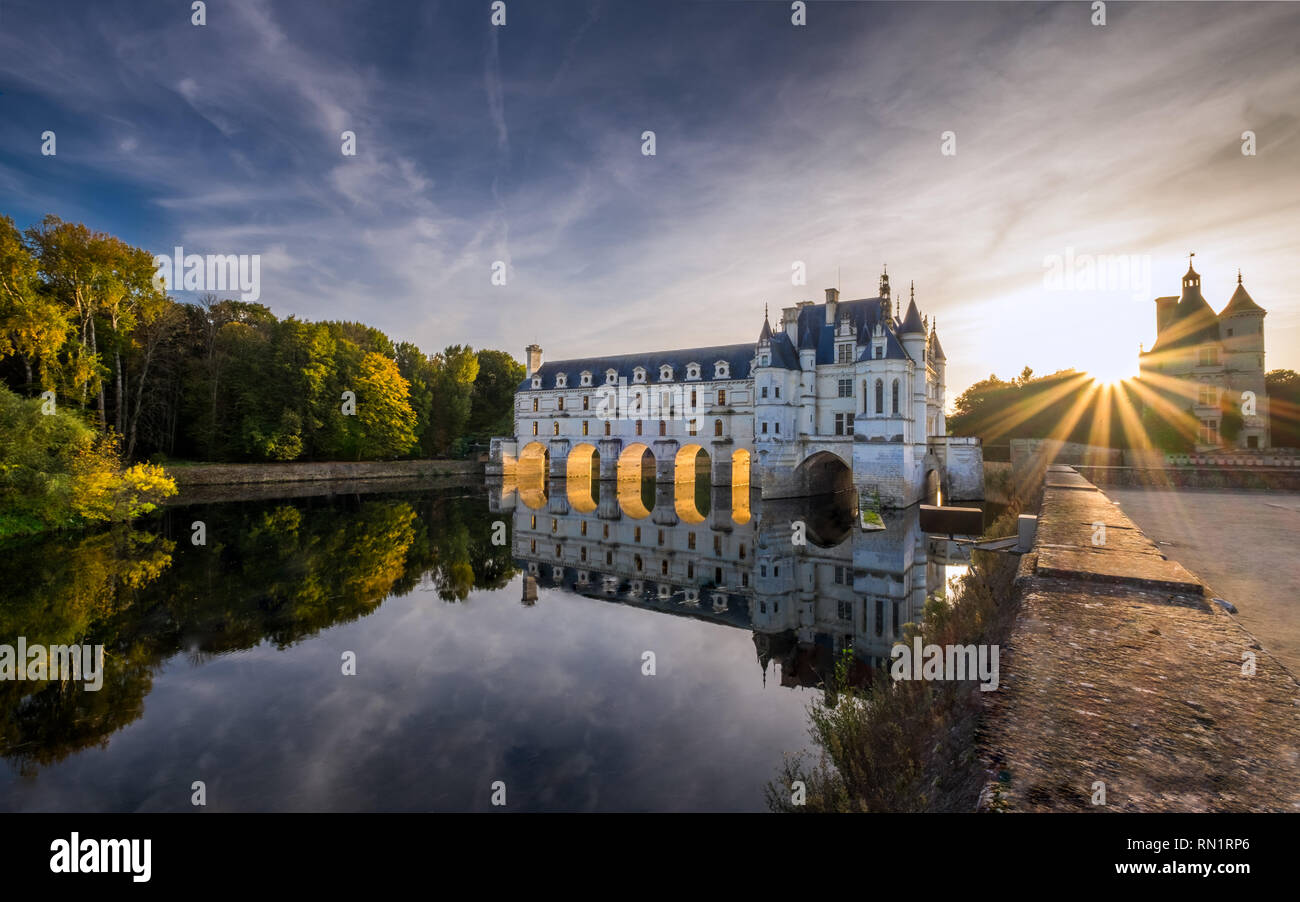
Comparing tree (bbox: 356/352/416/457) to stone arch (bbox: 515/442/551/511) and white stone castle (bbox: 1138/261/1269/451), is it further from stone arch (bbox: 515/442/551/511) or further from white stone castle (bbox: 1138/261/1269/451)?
white stone castle (bbox: 1138/261/1269/451)

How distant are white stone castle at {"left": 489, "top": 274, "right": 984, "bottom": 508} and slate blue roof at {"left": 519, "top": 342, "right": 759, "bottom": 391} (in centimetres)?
12

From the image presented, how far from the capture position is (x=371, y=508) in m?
28.6

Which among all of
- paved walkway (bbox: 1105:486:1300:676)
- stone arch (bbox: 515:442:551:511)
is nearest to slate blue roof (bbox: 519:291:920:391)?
stone arch (bbox: 515:442:551:511)

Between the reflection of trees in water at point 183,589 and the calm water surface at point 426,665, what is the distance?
6cm

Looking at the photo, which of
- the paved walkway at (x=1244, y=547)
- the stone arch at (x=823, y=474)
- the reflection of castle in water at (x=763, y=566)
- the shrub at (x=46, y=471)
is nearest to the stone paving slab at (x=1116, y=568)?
the paved walkway at (x=1244, y=547)

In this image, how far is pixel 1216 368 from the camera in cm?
3650

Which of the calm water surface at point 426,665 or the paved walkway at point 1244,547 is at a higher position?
the paved walkway at point 1244,547

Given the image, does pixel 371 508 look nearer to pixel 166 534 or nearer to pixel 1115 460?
pixel 166 534

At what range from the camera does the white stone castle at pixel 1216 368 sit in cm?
3544

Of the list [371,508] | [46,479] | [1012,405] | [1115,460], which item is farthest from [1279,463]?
[46,479]

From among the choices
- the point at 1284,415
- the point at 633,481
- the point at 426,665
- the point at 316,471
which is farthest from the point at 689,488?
the point at 1284,415

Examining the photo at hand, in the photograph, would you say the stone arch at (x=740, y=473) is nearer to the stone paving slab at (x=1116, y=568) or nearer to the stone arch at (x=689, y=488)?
the stone arch at (x=689, y=488)
